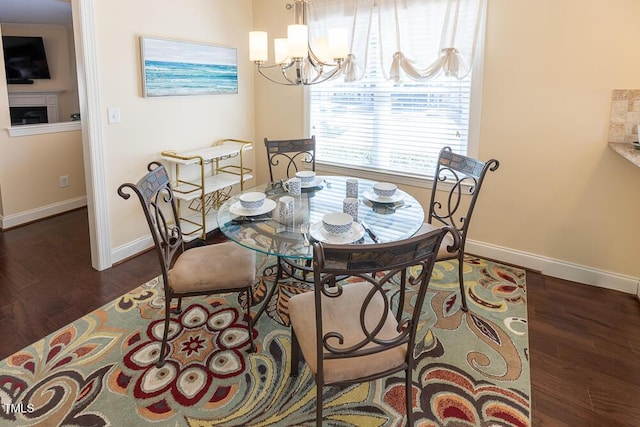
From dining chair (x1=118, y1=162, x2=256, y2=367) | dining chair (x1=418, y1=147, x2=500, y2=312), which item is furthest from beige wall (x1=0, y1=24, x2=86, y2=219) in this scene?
dining chair (x1=418, y1=147, x2=500, y2=312)

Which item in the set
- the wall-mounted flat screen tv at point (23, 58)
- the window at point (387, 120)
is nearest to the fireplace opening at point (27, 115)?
the wall-mounted flat screen tv at point (23, 58)

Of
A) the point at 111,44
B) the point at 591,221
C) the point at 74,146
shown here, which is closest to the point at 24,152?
the point at 74,146

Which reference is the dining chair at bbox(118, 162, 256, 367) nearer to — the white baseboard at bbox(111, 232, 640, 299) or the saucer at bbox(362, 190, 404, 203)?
the saucer at bbox(362, 190, 404, 203)

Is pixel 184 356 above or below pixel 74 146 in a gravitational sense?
below

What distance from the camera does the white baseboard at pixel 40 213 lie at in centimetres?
393

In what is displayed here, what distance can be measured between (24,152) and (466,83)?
4143 mm

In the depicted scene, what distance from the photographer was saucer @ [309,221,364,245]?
190 cm

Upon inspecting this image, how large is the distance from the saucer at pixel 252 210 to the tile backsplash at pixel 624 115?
7.62 ft

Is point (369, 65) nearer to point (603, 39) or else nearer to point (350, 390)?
point (603, 39)

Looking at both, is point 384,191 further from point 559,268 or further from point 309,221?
point 559,268

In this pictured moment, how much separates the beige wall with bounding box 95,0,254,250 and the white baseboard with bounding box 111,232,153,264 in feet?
0.12

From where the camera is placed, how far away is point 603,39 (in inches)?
105

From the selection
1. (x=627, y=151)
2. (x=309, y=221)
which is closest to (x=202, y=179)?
(x=309, y=221)

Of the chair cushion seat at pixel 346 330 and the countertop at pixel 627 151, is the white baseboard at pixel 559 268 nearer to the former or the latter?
the countertop at pixel 627 151
